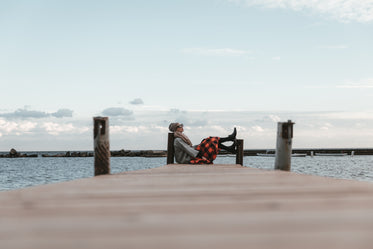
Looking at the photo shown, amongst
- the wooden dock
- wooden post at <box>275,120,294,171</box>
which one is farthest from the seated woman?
the wooden dock

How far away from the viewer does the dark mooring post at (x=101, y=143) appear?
220 inches

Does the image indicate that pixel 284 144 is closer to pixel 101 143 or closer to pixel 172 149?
pixel 101 143

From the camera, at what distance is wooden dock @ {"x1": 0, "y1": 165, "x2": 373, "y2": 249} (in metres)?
1.67

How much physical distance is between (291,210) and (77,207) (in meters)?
1.44

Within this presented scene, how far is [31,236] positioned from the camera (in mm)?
1796

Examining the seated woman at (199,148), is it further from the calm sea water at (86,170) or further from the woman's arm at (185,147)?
the calm sea water at (86,170)

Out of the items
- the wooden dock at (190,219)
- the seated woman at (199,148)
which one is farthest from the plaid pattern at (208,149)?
the wooden dock at (190,219)

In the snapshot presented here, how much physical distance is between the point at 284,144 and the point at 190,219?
4.39m

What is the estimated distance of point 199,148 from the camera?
9398 millimetres

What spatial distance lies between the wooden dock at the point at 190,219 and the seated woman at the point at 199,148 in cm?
591

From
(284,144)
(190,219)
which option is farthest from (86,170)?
(190,219)

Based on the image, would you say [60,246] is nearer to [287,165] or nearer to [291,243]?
[291,243]

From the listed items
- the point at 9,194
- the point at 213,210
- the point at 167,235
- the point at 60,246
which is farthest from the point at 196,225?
the point at 9,194

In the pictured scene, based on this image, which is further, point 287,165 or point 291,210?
point 287,165
